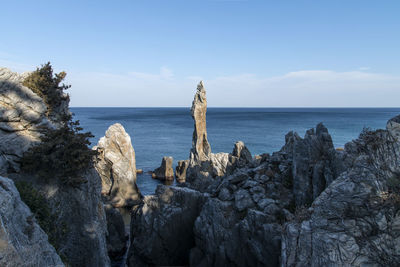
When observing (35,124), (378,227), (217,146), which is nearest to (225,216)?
(378,227)

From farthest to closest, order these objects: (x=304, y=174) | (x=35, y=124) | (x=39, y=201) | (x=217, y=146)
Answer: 1. (x=217, y=146)
2. (x=304, y=174)
3. (x=35, y=124)
4. (x=39, y=201)

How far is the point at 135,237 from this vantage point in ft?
84.4

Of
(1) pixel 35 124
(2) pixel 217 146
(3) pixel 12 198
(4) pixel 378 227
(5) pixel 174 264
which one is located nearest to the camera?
(3) pixel 12 198

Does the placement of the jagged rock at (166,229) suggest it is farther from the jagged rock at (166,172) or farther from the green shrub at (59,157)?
the jagged rock at (166,172)

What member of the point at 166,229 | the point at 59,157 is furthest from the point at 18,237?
the point at 166,229

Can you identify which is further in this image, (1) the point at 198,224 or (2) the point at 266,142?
(2) the point at 266,142

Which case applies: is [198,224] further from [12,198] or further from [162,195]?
[12,198]

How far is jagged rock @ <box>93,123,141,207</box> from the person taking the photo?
45.7 meters

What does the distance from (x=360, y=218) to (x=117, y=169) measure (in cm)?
4050

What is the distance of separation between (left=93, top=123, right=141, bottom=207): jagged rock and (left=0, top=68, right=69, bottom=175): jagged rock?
28.0 metres

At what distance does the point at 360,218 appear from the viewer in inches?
496

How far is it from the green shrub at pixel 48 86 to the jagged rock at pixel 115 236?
13.6m

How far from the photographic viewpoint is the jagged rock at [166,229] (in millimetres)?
24703

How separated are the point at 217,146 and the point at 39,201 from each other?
75664 mm
